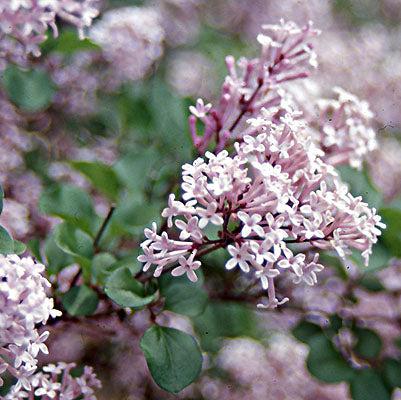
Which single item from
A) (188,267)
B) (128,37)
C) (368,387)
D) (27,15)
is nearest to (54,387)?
(188,267)

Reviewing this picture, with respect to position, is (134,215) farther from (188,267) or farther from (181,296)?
(188,267)

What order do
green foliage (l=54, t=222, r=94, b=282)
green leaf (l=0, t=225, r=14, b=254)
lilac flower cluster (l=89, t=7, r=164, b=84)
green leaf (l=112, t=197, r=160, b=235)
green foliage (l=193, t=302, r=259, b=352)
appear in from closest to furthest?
green leaf (l=0, t=225, r=14, b=254) < green foliage (l=54, t=222, r=94, b=282) < green leaf (l=112, t=197, r=160, b=235) < green foliage (l=193, t=302, r=259, b=352) < lilac flower cluster (l=89, t=7, r=164, b=84)

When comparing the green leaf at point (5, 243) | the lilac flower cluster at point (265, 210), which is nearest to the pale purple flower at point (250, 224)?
the lilac flower cluster at point (265, 210)

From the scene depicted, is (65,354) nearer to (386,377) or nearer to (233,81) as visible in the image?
(386,377)

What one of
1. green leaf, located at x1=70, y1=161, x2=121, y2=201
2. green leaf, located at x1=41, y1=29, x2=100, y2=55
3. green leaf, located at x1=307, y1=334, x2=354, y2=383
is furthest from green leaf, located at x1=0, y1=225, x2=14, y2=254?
green leaf, located at x1=307, y1=334, x2=354, y2=383

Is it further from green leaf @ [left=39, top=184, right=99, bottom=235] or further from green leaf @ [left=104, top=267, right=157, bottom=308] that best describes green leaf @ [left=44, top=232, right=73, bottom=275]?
green leaf @ [left=104, top=267, right=157, bottom=308]
